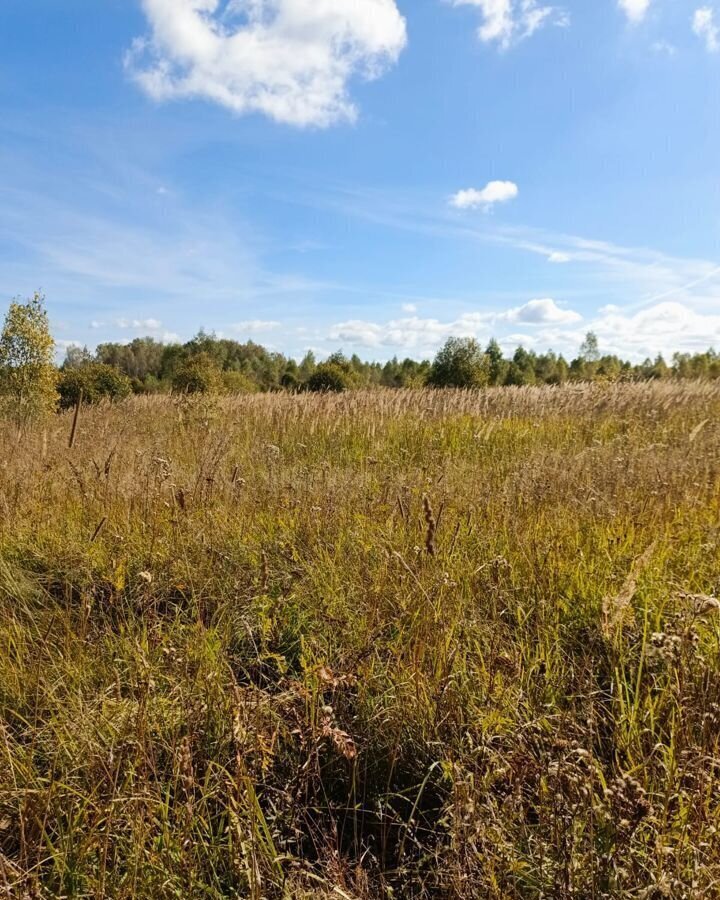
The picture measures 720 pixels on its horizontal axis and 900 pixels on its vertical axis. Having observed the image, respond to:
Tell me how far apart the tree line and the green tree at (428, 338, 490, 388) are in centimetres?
9

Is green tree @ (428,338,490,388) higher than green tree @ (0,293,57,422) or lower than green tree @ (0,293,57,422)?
higher

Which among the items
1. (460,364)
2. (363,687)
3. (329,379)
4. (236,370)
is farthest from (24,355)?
(236,370)

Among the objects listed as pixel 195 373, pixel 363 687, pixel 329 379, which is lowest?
pixel 363 687

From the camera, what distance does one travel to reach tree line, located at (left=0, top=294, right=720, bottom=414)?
13.7 metres

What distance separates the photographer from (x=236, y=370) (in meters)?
60.4

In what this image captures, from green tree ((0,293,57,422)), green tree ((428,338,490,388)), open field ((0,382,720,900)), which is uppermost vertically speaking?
green tree ((428,338,490,388))

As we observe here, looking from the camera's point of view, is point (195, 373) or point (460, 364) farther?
point (460, 364)

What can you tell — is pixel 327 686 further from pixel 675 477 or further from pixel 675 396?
pixel 675 396

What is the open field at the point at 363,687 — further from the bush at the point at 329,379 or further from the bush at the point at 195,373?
the bush at the point at 329,379

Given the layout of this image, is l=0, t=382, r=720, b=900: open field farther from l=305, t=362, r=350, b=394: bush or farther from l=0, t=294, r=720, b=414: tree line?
l=305, t=362, r=350, b=394: bush

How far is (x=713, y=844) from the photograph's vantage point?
1138 mm

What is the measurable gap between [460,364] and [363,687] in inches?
1699

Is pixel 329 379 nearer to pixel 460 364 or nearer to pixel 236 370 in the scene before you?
pixel 460 364

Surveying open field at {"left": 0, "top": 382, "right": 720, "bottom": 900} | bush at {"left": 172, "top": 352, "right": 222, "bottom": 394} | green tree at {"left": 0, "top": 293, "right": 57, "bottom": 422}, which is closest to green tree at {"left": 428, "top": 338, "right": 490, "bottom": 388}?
bush at {"left": 172, "top": 352, "right": 222, "bottom": 394}
